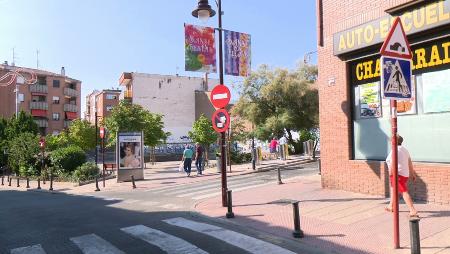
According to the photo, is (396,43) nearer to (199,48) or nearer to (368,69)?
(368,69)

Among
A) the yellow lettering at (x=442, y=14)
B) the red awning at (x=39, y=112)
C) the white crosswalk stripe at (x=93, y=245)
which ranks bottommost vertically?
the white crosswalk stripe at (x=93, y=245)

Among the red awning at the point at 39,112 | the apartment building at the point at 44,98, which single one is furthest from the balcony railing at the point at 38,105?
the red awning at the point at 39,112

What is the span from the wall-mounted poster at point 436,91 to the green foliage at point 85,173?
1954cm

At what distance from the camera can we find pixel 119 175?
20.6 metres

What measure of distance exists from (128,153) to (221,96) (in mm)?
11198

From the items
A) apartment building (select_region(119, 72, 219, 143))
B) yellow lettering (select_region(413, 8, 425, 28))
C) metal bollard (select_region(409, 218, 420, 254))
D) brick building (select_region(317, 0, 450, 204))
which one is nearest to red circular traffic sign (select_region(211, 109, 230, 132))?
brick building (select_region(317, 0, 450, 204))

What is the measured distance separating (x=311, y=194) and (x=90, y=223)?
19.5 ft

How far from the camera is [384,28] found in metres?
9.87

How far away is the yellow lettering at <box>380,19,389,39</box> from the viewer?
9828 mm

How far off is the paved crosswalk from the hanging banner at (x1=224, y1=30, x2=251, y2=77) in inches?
233

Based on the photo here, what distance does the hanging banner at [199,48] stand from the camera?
12.4 metres

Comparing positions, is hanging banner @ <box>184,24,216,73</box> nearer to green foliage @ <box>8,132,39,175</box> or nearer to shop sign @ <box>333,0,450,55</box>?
shop sign @ <box>333,0,450,55</box>

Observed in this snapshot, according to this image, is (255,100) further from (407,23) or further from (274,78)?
(407,23)

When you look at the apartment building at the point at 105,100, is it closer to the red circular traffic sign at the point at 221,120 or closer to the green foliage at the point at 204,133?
the green foliage at the point at 204,133
